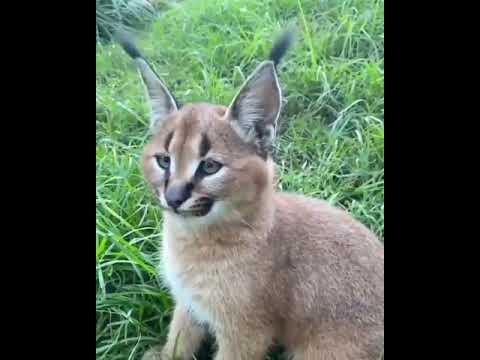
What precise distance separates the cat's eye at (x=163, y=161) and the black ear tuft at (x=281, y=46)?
19.9 inches

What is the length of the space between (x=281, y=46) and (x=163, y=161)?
22.6 inches

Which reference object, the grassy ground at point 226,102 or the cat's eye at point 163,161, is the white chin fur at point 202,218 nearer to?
the cat's eye at point 163,161

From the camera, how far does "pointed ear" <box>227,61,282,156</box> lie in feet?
8.53

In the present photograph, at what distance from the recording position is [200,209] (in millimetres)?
2562

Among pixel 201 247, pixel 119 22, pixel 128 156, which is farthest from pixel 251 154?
pixel 119 22

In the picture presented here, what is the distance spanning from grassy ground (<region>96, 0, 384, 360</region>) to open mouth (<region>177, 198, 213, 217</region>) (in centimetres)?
67

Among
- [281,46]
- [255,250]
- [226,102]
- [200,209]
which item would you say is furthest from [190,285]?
[226,102]

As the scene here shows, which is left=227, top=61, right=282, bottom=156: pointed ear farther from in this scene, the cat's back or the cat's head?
the cat's back

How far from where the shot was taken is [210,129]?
2.64 metres

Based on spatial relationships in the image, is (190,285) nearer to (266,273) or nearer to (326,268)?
(266,273)

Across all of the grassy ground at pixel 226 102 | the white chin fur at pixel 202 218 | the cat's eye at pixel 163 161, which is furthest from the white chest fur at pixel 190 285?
the cat's eye at pixel 163 161

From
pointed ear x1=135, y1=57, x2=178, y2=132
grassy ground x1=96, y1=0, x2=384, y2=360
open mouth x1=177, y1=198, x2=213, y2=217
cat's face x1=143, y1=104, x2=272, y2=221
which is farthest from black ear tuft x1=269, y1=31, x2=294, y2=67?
grassy ground x1=96, y1=0, x2=384, y2=360
